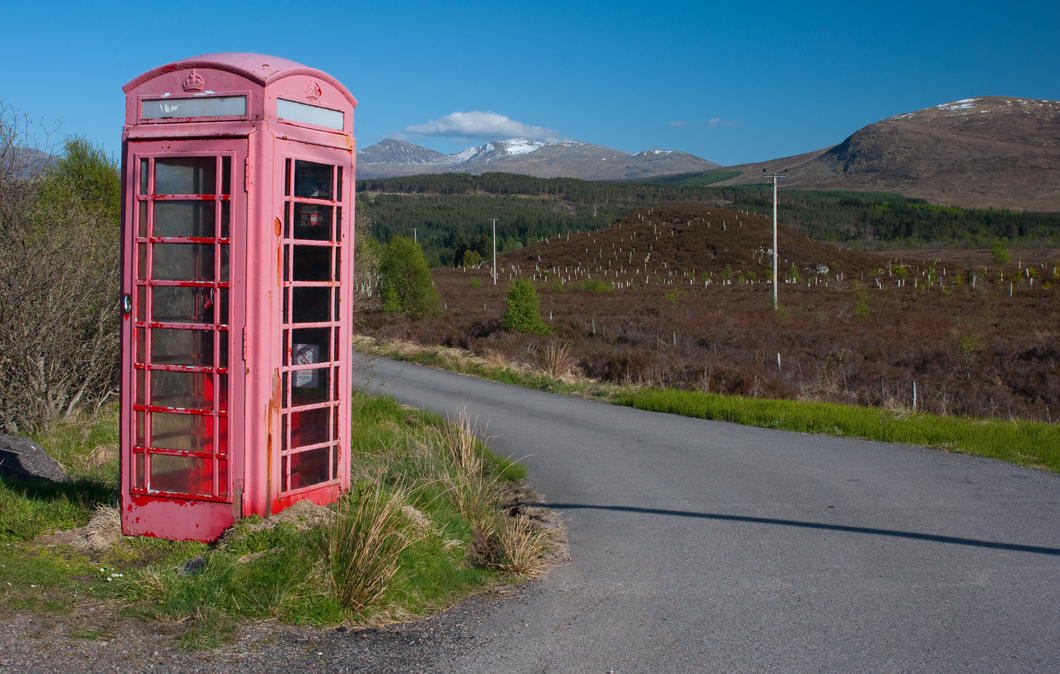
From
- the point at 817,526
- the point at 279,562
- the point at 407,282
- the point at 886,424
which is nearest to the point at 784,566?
the point at 817,526

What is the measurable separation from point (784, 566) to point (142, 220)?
5.02m

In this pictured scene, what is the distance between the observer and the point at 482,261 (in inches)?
4055

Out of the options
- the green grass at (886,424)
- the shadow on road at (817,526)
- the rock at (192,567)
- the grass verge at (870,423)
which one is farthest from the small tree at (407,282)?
the rock at (192,567)

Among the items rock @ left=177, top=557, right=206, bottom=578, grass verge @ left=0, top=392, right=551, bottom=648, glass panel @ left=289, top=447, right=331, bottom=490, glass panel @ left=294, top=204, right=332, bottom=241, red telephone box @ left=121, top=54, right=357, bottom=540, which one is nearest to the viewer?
grass verge @ left=0, top=392, right=551, bottom=648

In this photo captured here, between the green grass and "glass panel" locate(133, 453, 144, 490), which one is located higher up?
"glass panel" locate(133, 453, 144, 490)

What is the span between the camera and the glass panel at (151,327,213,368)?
18.2 ft

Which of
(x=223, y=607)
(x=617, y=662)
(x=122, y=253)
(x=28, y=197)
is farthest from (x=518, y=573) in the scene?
(x=28, y=197)

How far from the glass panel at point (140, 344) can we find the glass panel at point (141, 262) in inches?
14.2

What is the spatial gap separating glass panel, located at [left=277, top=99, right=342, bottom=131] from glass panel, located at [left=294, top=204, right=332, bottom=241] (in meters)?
0.58

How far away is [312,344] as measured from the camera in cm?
586

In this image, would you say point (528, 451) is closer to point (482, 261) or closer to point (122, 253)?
point (122, 253)

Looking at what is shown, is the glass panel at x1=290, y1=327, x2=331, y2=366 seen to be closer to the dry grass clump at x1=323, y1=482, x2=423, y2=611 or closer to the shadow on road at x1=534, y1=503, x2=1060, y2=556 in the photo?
the dry grass clump at x1=323, y1=482, x2=423, y2=611

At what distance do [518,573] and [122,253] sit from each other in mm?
3452

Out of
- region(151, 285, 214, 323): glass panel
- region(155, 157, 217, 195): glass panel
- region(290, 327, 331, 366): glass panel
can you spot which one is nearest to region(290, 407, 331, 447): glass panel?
region(290, 327, 331, 366): glass panel
